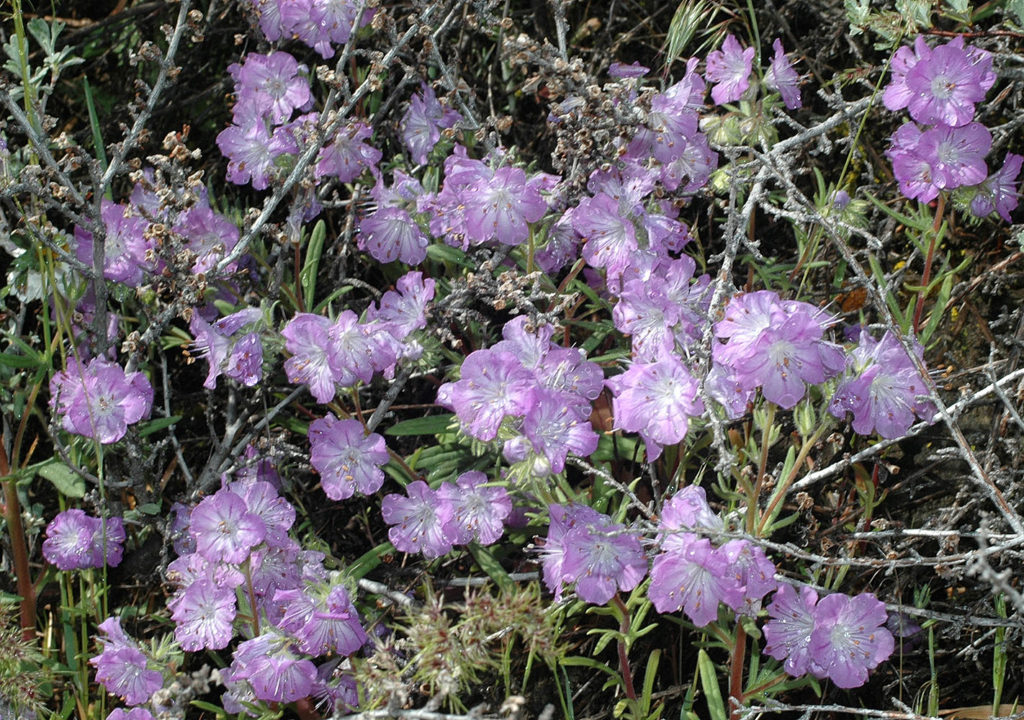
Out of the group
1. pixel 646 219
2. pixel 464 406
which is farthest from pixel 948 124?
pixel 464 406

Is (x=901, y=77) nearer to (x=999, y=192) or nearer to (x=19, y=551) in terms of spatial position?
(x=999, y=192)

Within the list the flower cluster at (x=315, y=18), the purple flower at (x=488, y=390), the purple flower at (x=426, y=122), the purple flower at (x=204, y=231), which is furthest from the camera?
the purple flower at (x=426, y=122)

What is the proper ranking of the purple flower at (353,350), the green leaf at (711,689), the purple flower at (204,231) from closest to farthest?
the green leaf at (711,689), the purple flower at (353,350), the purple flower at (204,231)

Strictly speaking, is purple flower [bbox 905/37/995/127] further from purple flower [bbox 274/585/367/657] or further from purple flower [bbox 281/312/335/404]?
purple flower [bbox 274/585/367/657]

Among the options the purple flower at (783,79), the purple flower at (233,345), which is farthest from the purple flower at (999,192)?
the purple flower at (233,345)

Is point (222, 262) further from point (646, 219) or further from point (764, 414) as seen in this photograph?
point (764, 414)

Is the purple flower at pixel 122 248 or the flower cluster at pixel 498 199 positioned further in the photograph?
the purple flower at pixel 122 248

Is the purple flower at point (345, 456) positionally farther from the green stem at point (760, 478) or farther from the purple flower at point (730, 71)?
the purple flower at point (730, 71)

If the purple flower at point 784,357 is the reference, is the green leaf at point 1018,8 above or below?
above
